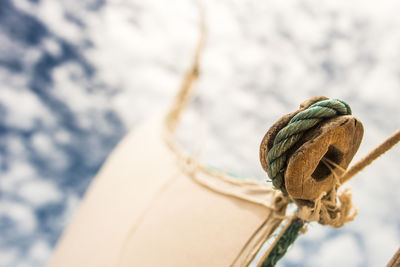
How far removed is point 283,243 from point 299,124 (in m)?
0.48

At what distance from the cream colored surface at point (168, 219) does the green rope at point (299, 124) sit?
0.38m

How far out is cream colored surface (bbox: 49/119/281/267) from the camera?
3.30 ft

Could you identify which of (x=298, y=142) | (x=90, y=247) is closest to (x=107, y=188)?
(x=90, y=247)

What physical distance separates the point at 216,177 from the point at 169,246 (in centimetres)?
38

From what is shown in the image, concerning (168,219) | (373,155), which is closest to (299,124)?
(373,155)

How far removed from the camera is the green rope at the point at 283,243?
2.99ft

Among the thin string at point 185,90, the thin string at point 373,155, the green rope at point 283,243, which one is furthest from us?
the thin string at point 185,90

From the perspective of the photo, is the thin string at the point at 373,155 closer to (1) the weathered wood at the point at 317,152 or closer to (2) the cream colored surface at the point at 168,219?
(1) the weathered wood at the point at 317,152

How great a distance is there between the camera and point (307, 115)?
0.63m

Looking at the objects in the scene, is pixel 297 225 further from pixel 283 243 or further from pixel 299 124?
pixel 299 124

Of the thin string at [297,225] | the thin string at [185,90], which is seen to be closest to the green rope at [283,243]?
the thin string at [297,225]

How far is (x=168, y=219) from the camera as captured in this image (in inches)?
50.3

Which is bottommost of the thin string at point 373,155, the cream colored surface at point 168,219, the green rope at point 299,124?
the cream colored surface at point 168,219

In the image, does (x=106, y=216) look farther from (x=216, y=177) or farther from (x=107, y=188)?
(x=216, y=177)
